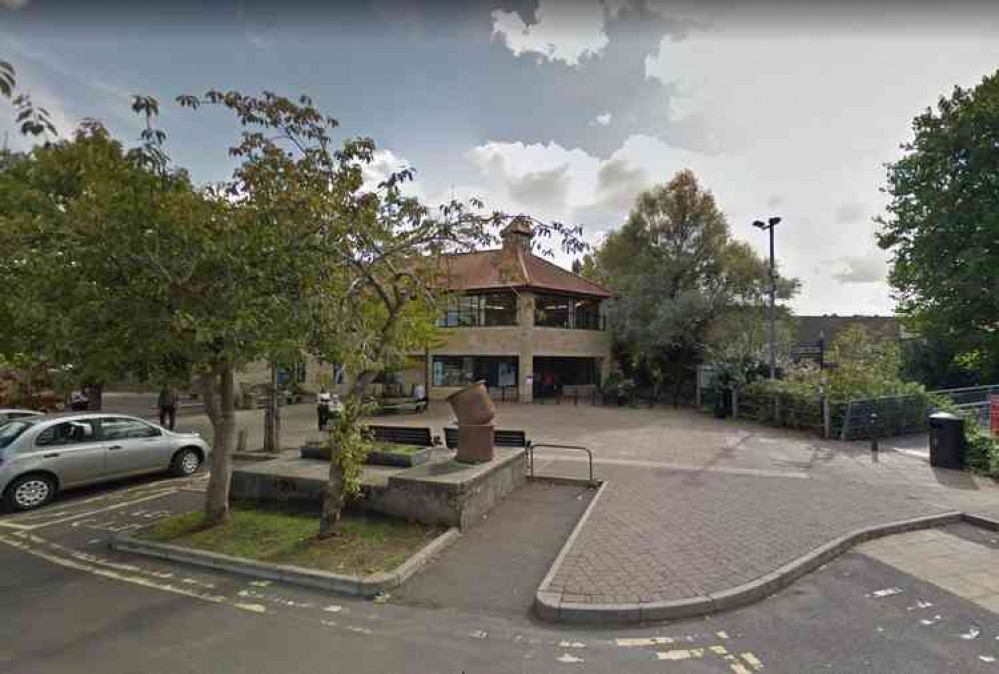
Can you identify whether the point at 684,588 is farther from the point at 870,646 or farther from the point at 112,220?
the point at 112,220

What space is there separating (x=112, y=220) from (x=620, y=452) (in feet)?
34.5

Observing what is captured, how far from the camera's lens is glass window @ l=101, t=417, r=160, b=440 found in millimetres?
8666

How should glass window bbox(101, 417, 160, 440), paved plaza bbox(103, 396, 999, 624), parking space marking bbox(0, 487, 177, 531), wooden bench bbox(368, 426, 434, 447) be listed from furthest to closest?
wooden bench bbox(368, 426, 434, 447)
glass window bbox(101, 417, 160, 440)
parking space marking bbox(0, 487, 177, 531)
paved plaza bbox(103, 396, 999, 624)

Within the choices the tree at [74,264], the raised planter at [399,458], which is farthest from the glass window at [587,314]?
the tree at [74,264]

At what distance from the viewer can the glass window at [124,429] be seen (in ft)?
28.4

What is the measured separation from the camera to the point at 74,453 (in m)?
8.05

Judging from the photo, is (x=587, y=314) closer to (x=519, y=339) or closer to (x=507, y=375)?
(x=519, y=339)

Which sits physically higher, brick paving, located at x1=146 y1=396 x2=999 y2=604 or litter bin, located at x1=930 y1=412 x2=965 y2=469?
litter bin, located at x1=930 y1=412 x2=965 y2=469


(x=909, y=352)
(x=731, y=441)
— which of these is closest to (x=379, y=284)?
(x=731, y=441)

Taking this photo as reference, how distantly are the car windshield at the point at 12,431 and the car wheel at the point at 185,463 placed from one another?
240 centimetres

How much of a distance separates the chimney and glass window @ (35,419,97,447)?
8.47 metres

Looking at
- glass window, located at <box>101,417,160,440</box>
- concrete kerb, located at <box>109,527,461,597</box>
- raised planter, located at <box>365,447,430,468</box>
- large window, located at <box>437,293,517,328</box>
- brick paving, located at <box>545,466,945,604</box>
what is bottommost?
concrete kerb, located at <box>109,527,461,597</box>

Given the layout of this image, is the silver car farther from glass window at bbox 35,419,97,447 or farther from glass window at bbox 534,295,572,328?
glass window at bbox 534,295,572,328

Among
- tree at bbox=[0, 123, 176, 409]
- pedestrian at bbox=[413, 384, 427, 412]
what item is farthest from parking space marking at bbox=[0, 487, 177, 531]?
pedestrian at bbox=[413, 384, 427, 412]
